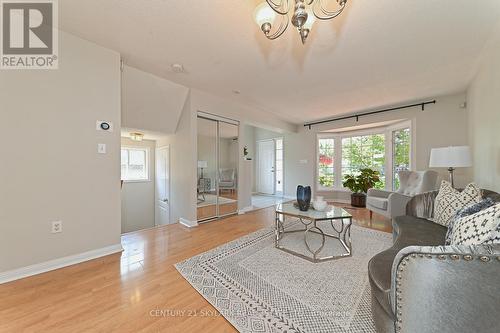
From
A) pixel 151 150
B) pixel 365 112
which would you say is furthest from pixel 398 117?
pixel 151 150

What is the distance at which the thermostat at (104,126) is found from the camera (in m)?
2.29

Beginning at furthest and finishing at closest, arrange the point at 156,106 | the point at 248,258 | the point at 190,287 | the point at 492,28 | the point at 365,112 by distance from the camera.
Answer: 1. the point at 365,112
2. the point at 156,106
3. the point at 248,258
4. the point at 492,28
5. the point at 190,287

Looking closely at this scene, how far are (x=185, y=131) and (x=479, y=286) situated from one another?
143 inches

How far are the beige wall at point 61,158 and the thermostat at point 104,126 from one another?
1.5 inches

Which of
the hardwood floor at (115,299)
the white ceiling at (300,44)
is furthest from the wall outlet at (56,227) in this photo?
the white ceiling at (300,44)

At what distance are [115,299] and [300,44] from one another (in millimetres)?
2954

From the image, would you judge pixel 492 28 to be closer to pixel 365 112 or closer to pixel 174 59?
pixel 365 112

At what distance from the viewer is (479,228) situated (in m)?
1.03

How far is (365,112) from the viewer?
468 cm

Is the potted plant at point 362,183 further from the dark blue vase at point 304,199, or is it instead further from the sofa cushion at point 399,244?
the dark blue vase at point 304,199

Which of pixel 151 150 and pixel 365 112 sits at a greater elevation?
pixel 365 112

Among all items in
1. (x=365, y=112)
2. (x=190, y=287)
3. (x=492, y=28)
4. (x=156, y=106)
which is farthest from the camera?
(x=365, y=112)

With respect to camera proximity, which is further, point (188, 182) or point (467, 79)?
point (188, 182)

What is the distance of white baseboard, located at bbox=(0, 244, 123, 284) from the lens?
1.80m
